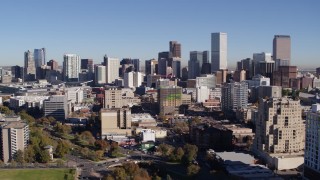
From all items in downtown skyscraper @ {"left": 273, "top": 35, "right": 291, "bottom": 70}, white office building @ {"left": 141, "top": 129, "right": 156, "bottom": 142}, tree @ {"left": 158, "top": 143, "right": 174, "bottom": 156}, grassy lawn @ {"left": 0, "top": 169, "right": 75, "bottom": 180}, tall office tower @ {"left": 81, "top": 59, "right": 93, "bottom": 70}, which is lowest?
grassy lawn @ {"left": 0, "top": 169, "right": 75, "bottom": 180}

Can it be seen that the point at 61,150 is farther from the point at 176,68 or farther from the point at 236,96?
the point at 176,68

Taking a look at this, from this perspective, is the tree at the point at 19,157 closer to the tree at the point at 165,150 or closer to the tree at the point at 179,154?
the tree at the point at 165,150

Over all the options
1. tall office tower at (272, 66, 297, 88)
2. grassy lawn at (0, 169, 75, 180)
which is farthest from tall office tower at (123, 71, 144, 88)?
grassy lawn at (0, 169, 75, 180)

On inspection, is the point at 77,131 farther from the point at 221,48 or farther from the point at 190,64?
the point at 221,48

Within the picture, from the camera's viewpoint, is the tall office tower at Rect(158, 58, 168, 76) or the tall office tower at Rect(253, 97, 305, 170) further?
the tall office tower at Rect(158, 58, 168, 76)

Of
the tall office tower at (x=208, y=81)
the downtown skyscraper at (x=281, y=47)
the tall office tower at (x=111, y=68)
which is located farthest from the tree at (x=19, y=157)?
the downtown skyscraper at (x=281, y=47)

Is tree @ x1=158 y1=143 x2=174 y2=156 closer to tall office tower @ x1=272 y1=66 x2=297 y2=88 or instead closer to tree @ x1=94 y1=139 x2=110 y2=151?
tree @ x1=94 y1=139 x2=110 y2=151
